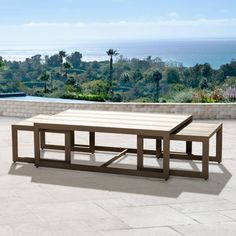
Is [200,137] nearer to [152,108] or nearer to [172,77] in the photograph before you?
[152,108]

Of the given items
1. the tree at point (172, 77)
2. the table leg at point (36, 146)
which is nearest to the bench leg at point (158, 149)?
the table leg at point (36, 146)

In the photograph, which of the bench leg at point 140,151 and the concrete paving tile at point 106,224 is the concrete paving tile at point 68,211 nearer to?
the concrete paving tile at point 106,224

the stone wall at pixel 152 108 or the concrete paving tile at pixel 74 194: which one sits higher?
the stone wall at pixel 152 108

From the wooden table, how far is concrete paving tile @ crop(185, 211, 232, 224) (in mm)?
994

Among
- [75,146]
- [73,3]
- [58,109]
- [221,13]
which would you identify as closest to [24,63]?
[58,109]

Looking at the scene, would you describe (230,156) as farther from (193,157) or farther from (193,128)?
(193,128)

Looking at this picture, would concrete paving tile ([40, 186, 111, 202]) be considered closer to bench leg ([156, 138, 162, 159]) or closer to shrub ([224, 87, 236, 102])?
bench leg ([156, 138, 162, 159])

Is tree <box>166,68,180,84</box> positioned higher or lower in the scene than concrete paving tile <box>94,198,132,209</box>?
lower

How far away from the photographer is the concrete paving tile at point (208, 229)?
3326mm

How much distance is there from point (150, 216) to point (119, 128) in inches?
48.5

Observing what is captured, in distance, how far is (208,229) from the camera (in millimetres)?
3398

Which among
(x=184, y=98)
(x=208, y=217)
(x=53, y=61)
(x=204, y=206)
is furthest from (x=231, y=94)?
(x=53, y=61)

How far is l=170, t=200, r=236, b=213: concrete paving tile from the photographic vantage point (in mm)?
3830

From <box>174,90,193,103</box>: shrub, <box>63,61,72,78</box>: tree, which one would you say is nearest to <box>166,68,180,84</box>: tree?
<box>63,61,72,78</box>: tree
